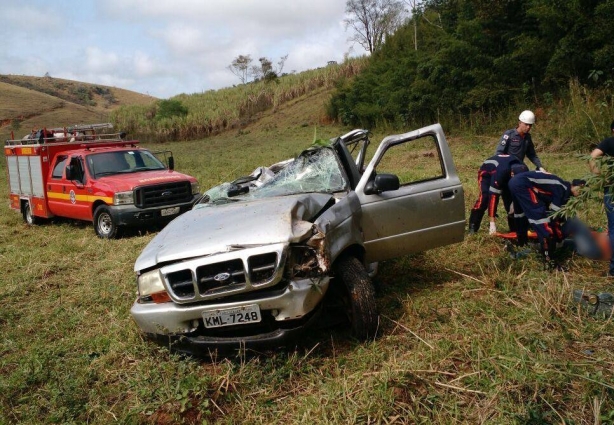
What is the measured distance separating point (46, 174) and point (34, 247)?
2.57 meters

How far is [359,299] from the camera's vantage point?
366 cm

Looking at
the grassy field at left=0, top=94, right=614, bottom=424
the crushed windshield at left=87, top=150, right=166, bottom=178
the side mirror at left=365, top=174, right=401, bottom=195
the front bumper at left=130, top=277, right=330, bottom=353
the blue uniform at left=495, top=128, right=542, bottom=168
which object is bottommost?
the grassy field at left=0, top=94, right=614, bottom=424

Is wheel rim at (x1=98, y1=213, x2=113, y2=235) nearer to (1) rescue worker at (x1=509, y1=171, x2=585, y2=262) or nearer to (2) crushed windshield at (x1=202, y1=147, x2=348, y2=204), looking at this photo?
(2) crushed windshield at (x1=202, y1=147, x2=348, y2=204)

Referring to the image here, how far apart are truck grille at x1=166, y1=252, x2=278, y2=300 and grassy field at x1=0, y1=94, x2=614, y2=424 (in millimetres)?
583

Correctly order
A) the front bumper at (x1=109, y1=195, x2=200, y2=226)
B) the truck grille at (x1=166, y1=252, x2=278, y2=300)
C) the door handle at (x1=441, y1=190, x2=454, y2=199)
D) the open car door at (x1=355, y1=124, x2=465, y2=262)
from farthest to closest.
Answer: the front bumper at (x1=109, y1=195, x2=200, y2=226) → the door handle at (x1=441, y1=190, x2=454, y2=199) → the open car door at (x1=355, y1=124, x2=465, y2=262) → the truck grille at (x1=166, y1=252, x2=278, y2=300)

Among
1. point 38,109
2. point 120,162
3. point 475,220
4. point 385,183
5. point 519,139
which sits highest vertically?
point 38,109

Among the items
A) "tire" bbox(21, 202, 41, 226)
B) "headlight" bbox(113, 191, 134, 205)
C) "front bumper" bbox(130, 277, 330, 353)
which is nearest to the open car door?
"front bumper" bbox(130, 277, 330, 353)

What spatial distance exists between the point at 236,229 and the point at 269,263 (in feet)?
1.37

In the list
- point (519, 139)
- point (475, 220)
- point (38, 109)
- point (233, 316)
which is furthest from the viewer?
point (38, 109)

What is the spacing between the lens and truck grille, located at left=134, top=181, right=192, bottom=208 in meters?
8.65

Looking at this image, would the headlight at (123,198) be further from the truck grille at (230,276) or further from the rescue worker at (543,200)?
the rescue worker at (543,200)

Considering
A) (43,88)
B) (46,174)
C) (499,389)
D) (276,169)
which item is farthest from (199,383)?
(43,88)

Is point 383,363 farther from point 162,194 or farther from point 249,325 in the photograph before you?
point 162,194

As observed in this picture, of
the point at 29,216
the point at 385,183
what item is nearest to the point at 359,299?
the point at 385,183
